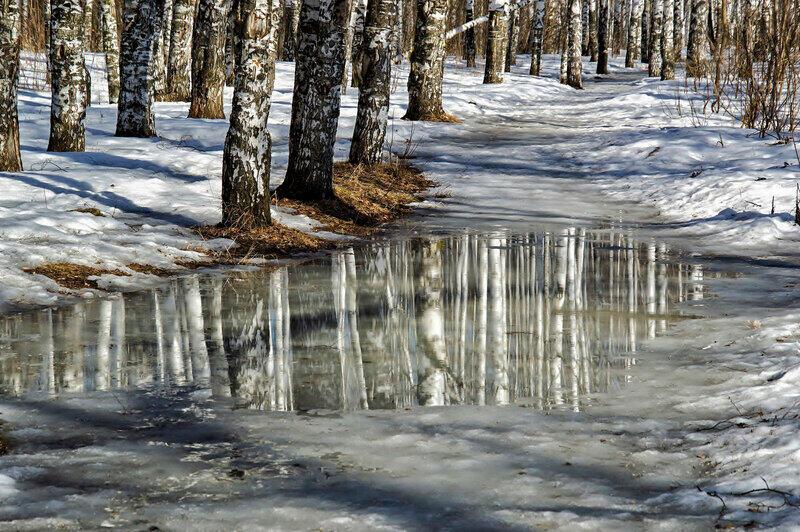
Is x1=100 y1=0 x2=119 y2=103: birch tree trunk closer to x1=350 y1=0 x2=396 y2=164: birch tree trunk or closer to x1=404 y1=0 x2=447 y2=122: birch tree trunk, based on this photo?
x1=404 y1=0 x2=447 y2=122: birch tree trunk

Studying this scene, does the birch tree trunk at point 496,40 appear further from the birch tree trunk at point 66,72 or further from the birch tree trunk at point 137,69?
the birch tree trunk at point 66,72

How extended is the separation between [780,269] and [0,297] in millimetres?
6383

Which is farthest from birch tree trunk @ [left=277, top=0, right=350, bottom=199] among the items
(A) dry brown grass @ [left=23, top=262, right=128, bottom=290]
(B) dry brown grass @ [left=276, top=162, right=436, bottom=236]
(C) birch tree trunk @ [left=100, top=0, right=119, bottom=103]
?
(C) birch tree trunk @ [left=100, top=0, right=119, bottom=103]

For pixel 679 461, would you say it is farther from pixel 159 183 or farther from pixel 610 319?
pixel 159 183

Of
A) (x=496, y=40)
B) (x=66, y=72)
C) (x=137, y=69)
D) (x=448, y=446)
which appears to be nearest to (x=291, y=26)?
(x=496, y=40)

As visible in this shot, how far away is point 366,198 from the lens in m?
11.6

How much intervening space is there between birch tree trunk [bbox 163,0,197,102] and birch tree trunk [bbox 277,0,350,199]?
29.0 feet

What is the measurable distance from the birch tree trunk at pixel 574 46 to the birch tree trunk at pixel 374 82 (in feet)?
59.1

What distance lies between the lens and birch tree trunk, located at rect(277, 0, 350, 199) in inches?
400

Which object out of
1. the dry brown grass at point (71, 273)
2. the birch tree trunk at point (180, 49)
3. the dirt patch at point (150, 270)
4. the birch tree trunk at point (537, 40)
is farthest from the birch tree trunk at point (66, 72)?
the birch tree trunk at point (537, 40)

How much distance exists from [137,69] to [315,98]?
5088mm

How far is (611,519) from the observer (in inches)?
121

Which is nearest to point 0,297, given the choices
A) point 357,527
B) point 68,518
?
point 68,518

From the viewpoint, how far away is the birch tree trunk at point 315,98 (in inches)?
400
